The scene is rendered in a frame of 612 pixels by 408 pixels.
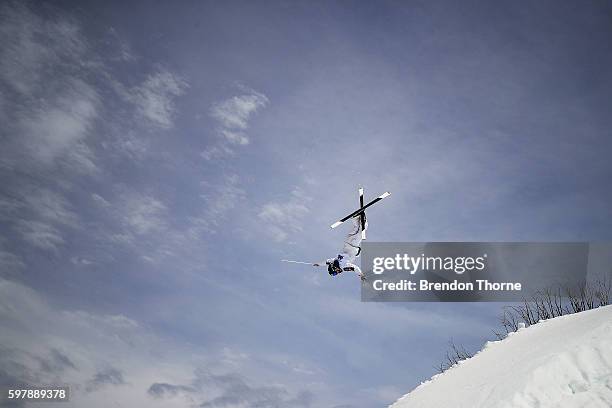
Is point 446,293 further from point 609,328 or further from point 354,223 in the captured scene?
point 609,328

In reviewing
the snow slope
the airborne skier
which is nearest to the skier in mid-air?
the airborne skier

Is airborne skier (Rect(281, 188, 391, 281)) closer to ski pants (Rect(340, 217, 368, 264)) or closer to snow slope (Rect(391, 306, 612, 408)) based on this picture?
ski pants (Rect(340, 217, 368, 264))

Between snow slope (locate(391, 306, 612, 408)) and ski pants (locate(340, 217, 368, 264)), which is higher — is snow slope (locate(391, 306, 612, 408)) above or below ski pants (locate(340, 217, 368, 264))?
below

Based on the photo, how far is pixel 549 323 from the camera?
1630 centimetres

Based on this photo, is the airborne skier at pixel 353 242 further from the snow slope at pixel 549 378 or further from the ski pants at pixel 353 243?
the snow slope at pixel 549 378

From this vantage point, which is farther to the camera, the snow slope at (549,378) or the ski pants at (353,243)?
the ski pants at (353,243)

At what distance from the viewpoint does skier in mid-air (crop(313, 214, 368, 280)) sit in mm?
18000

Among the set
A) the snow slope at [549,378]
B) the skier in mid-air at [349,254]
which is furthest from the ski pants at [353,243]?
the snow slope at [549,378]

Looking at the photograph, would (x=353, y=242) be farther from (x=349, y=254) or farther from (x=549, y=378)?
(x=549, y=378)

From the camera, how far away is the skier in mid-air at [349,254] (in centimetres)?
1800

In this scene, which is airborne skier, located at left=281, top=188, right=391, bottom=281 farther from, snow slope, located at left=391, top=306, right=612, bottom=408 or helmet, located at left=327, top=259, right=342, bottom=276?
snow slope, located at left=391, top=306, right=612, bottom=408

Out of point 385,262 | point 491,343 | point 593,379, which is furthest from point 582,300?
point 593,379

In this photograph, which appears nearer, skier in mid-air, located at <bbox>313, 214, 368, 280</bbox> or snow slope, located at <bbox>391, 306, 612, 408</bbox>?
snow slope, located at <bbox>391, 306, 612, 408</bbox>

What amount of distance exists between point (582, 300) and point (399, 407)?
17463 mm
